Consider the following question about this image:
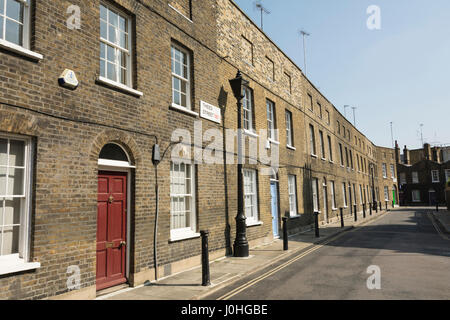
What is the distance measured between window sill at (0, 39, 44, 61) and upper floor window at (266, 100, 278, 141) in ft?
33.5

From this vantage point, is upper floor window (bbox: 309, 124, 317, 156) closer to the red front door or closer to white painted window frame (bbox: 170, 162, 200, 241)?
white painted window frame (bbox: 170, 162, 200, 241)

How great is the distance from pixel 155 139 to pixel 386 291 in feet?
19.3

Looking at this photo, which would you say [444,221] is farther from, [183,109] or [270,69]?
[183,109]

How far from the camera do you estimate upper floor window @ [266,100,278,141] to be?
14.3 m

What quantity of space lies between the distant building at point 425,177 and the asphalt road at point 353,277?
48.9 m

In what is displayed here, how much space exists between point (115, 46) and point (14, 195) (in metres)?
3.82

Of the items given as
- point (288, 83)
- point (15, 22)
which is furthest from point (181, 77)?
point (288, 83)

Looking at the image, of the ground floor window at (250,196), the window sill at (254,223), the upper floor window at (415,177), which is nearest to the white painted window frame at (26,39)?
the ground floor window at (250,196)

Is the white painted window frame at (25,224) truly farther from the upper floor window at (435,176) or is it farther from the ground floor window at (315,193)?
the upper floor window at (435,176)

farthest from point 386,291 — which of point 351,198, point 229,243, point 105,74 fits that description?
point 351,198

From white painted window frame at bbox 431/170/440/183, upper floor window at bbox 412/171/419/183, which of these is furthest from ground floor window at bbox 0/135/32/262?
upper floor window at bbox 412/171/419/183

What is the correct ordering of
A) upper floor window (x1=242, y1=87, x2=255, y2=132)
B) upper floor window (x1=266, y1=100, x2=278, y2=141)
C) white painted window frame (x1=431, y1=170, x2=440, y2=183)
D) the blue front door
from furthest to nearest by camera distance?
white painted window frame (x1=431, y1=170, x2=440, y2=183), upper floor window (x1=266, y1=100, x2=278, y2=141), the blue front door, upper floor window (x1=242, y1=87, x2=255, y2=132)

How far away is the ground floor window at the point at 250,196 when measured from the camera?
12.0m
